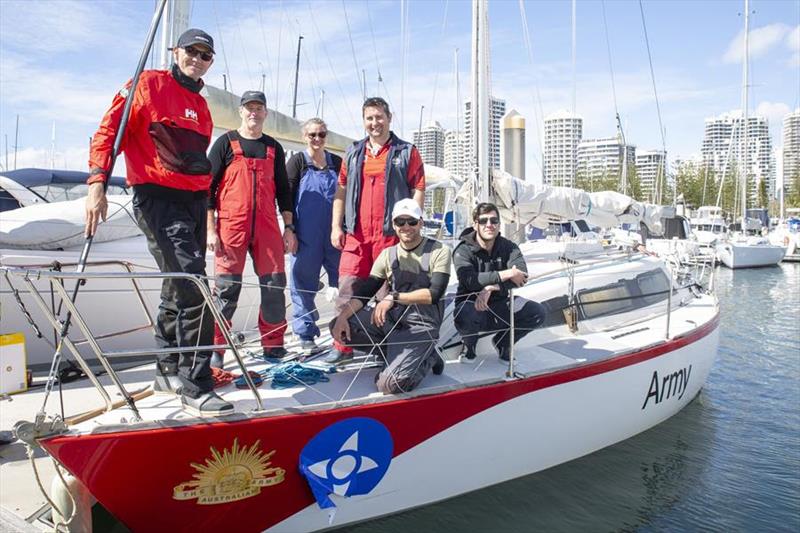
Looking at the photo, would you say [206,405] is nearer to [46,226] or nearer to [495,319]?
[495,319]

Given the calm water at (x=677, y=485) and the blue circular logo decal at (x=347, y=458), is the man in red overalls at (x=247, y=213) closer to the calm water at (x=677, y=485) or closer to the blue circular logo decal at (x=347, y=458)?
the blue circular logo decal at (x=347, y=458)

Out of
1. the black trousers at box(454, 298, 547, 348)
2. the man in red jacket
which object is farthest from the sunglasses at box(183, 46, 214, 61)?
the black trousers at box(454, 298, 547, 348)

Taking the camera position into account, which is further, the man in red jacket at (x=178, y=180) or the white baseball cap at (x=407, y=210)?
the white baseball cap at (x=407, y=210)

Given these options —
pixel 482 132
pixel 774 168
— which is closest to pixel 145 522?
pixel 482 132

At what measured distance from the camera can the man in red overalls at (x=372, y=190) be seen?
406cm

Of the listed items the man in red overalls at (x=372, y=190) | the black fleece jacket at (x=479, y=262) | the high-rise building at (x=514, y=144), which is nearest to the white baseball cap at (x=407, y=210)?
the man in red overalls at (x=372, y=190)

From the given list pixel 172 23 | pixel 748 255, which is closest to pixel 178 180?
pixel 172 23

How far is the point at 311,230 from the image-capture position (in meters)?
4.60

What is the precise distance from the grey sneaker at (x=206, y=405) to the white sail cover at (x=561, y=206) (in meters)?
4.37

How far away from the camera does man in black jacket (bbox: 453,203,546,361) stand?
4.05 meters

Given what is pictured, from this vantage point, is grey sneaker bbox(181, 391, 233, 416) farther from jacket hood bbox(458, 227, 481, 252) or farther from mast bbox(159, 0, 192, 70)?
mast bbox(159, 0, 192, 70)

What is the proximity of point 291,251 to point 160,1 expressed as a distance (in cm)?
187

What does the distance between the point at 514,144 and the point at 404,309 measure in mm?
4768

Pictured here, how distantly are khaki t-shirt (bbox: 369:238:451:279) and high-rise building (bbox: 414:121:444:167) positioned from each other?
25.8m
